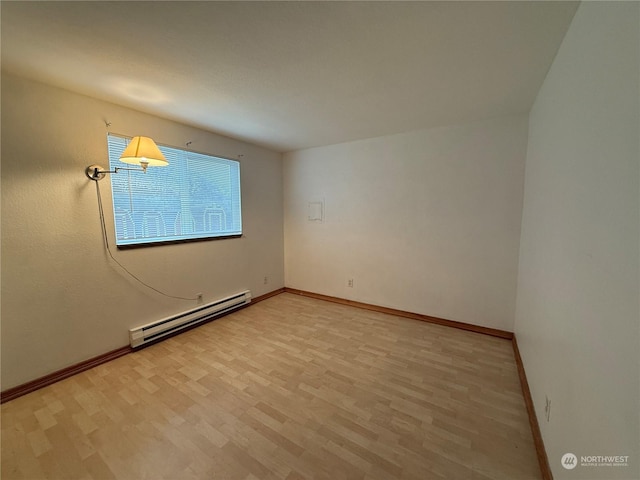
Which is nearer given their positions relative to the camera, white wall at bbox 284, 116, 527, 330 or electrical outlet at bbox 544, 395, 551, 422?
electrical outlet at bbox 544, 395, 551, 422

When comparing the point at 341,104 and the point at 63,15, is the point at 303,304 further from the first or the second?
the point at 63,15

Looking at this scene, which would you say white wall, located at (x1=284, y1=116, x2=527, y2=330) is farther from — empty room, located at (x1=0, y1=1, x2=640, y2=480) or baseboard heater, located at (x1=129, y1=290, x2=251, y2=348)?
baseboard heater, located at (x1=129, y1=290, x2=251, y2=348)

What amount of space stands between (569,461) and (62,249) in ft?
11.7

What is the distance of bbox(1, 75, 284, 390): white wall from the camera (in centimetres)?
185

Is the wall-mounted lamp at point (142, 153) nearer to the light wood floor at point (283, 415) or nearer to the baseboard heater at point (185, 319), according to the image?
the baseboard heater at point (185, 319)

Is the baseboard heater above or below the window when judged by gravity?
below

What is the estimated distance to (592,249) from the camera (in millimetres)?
971

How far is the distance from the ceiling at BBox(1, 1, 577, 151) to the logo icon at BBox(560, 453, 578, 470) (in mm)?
2089

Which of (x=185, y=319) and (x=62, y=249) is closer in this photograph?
(x=62, y=249)

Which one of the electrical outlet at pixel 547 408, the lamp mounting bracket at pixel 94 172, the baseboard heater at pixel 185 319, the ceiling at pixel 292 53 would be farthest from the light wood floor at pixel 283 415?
the ceiling at pixel 292 53

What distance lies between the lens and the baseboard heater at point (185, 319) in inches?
99.2
